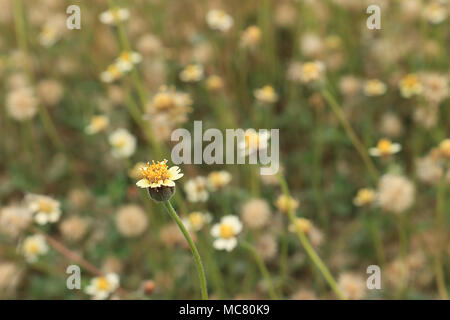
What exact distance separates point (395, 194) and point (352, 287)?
11.0 inches

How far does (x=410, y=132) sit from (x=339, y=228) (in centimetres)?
47

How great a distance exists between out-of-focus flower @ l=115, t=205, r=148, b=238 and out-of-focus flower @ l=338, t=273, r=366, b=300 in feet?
1.97

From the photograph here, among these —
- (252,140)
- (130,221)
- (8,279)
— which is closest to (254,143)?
(252,140)

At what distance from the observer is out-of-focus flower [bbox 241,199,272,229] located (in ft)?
4.42

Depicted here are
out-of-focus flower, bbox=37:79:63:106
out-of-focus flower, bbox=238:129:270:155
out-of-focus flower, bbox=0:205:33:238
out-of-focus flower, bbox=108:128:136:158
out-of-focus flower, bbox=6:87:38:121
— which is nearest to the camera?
out-of-focus flower, bbox=238:129:270:155

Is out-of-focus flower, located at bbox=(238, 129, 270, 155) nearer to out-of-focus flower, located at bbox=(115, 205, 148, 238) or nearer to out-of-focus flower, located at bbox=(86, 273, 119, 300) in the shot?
out-of-focus flower, located at bbox=(86, 273, 119, 300)

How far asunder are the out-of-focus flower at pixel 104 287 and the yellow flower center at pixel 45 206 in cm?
25

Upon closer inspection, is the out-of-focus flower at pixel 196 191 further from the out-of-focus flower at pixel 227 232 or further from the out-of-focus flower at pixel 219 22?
the out-of-focus flower at pixel 219 22

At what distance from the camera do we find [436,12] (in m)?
1.57

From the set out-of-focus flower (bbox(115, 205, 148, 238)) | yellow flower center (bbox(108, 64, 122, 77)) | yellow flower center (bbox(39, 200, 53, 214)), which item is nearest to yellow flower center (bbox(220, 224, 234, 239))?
out-of-focus flower (bbox(115, 205, 148, 238))

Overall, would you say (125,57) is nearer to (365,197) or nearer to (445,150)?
(365,197)
